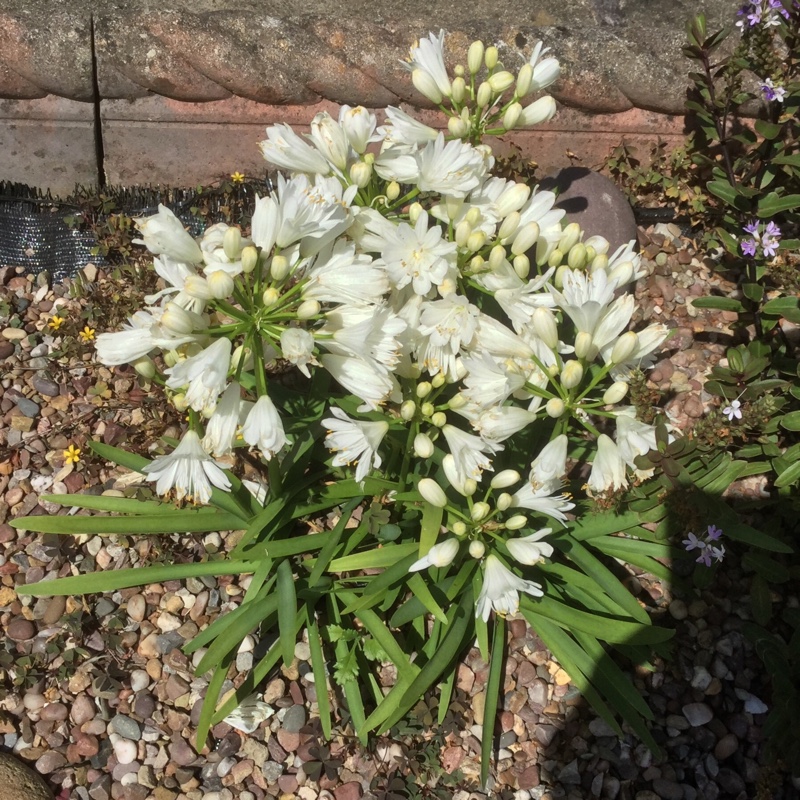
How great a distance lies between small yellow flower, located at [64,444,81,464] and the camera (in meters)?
2.64

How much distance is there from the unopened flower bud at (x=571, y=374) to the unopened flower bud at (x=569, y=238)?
355 millimetres

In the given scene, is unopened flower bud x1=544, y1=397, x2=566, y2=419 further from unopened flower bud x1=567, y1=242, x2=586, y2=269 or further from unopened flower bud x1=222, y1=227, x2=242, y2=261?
unopened flower bud x1=222, y1=227, x2=242, y2=261

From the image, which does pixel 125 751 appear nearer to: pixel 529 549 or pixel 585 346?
pixel 529 549

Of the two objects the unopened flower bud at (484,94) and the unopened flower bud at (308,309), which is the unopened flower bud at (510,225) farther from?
the unopened flower bud at (308,309)

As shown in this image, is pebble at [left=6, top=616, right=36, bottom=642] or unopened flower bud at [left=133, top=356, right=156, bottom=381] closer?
unopened flower bud at [left=133, top=356, right=156, bottom=381]

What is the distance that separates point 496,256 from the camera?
1.77 meters

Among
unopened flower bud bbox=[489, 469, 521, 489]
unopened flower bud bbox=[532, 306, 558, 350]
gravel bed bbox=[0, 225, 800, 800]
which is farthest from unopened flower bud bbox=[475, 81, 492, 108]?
gravel bed bbox=[0, 225, 800, 800]

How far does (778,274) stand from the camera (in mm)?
2664

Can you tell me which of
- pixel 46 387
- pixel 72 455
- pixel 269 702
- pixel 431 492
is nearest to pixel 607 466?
pixel 431 492

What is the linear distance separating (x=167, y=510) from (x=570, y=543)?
1175mm

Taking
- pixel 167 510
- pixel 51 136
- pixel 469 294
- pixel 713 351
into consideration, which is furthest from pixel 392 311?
pixel 51 136

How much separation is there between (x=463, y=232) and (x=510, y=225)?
0.13 metres

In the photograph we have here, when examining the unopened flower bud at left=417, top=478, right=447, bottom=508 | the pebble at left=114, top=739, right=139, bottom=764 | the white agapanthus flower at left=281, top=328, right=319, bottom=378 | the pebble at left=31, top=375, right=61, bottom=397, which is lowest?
the pebble at left=114, top=739, right=139, bottom=764

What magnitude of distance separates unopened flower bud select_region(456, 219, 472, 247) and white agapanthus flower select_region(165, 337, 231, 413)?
0.59 meters
